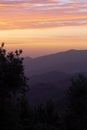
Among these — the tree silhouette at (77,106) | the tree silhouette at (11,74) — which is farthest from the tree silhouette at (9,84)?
the tree silhouette at (77,106)

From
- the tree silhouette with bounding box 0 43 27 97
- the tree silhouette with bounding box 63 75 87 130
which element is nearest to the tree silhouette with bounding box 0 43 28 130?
the tree silhouette with bounding box 0 43 27 97

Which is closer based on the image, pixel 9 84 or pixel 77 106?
pixel 9 84

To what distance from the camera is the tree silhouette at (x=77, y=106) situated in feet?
116

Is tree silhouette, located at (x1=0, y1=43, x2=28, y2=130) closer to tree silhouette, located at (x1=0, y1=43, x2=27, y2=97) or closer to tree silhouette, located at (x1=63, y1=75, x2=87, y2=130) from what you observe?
tree silhouette, located at (x1=0, y1=43, x2=27, y2=97)

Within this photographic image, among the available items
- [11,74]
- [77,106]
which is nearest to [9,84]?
[11,74]

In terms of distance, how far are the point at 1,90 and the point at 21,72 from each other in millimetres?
1372

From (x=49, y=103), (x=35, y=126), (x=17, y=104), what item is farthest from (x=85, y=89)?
(x=17, y=104)

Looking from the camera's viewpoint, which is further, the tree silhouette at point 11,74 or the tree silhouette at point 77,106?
the tree silhouette at point 77,106

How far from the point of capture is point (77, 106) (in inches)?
1395

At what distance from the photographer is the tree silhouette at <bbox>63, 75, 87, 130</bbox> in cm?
3531

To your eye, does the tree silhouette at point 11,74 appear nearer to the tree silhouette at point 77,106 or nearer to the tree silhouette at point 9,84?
the tree silhouette at point 9,84

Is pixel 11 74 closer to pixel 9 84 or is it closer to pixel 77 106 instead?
pixel 9 84

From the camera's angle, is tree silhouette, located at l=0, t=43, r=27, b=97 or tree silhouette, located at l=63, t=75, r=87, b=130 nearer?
tree silhouette, located at l=0, t=43, r=27, b=97

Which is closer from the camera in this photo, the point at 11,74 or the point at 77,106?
the point at 11,74
